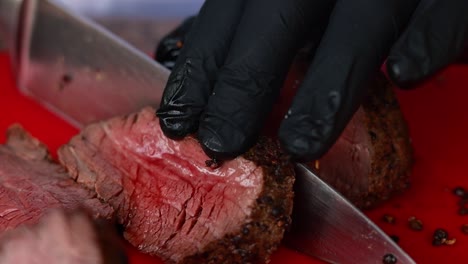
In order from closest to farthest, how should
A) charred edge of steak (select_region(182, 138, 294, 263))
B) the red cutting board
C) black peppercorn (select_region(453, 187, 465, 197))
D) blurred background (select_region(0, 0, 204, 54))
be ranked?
1. charred edge of steak (select_region(182, 138, 294, 263))
2. the red cutting board
3. black peppercorn (select_region(453, 187, 465, 197))
4. blurred background (select_region(0, 0, 204, 54))

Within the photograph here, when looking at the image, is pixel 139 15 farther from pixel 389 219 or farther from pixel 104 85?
pixel 389 219

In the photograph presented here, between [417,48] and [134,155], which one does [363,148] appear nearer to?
[417,48]

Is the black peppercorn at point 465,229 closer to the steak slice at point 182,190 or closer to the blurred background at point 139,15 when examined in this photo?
the steak slice at point 182,190

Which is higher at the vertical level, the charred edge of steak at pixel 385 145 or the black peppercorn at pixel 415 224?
the charred edge of steak at pixel 385 145

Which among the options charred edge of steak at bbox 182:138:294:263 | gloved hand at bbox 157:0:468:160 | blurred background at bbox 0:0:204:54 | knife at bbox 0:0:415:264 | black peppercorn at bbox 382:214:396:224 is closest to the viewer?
gloved hand at bbox 157:0:468:160

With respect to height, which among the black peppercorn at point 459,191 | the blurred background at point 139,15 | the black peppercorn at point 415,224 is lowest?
the blurred background at point 139,15

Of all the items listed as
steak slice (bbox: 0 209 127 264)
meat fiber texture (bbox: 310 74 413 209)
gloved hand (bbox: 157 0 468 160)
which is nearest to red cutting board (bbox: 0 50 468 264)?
meat fiber texture (bbox: 310 74 413 209)

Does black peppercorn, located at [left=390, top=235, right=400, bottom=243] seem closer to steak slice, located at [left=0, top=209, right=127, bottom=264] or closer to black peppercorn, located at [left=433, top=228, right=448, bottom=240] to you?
black peppercorn, located at [left=433, top=228, right=448, bottom=240]

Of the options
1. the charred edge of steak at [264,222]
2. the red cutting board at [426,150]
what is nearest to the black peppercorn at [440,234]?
the red cutting board at [426,150]
